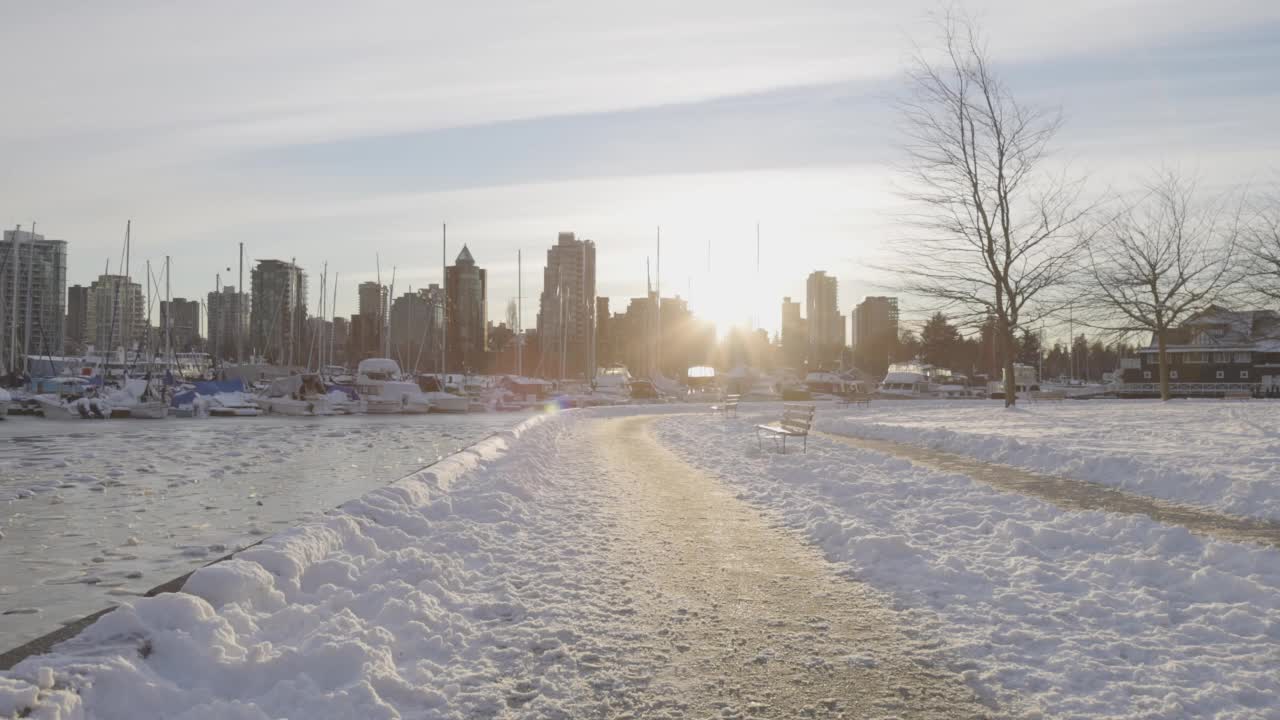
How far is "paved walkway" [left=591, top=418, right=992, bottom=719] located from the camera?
4918 mm

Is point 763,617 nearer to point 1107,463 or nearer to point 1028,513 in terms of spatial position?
point 1028,513

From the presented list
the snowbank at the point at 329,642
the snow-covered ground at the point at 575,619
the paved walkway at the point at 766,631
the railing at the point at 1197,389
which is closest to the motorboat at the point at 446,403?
the snow-covered ground at the point at 575,619

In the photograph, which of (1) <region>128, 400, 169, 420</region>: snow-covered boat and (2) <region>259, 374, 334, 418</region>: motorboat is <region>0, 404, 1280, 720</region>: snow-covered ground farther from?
(2) <region>259, 374, 334, 418</region>: motorboat

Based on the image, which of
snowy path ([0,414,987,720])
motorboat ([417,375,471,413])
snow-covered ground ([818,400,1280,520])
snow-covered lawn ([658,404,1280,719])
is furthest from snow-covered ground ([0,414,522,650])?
motorboat ([417,375,471,413])

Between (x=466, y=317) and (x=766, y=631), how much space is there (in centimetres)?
15713

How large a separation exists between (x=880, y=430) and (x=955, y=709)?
19670mm

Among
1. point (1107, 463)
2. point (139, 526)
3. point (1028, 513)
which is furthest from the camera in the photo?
point (1107, 463)

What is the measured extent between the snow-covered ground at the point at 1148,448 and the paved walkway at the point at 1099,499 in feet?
1.31

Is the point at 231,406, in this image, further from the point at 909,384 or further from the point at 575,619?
the point at 909,384

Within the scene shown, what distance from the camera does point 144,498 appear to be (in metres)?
15.6

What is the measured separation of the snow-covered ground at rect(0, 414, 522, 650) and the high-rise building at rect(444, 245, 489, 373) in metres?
90.3

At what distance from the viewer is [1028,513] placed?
1002cm

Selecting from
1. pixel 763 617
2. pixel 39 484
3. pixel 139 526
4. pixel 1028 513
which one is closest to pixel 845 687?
pixel 763 617

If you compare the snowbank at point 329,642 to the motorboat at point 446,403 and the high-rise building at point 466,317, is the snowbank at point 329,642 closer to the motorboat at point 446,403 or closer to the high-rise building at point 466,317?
the motorboat at point 446,403
